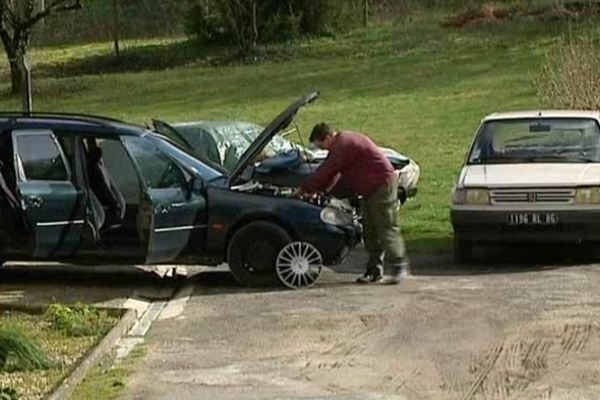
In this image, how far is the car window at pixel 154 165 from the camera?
45.5 feet

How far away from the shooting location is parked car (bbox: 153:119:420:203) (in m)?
17.4

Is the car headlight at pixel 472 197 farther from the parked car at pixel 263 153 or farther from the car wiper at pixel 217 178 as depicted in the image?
the car wiper at pixel 217 178

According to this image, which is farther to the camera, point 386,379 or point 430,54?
point 430,54

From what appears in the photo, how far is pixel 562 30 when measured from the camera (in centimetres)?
4700

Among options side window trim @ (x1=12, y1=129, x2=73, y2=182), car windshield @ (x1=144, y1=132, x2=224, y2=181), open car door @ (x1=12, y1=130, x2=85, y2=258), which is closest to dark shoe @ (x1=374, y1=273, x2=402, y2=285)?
car windshield @ (x1=144, y1=132, x2=224, y2=181)

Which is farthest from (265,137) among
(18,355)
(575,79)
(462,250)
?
(575,79)

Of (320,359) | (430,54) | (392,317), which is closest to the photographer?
(320,359)

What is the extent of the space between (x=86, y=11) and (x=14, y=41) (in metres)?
16.2

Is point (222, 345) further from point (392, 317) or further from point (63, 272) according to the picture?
point (63, 272)

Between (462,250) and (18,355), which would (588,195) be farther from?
(18,355)

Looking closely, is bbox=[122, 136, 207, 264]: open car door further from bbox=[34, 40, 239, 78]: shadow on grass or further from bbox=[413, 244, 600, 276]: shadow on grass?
bbox=[34, 40, 239, 78]: shadow on grass

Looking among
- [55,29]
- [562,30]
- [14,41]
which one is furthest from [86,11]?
[562,30]

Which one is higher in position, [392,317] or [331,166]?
[331,166]

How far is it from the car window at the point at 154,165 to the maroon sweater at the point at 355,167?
4.43ft
